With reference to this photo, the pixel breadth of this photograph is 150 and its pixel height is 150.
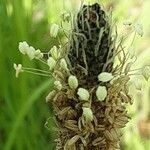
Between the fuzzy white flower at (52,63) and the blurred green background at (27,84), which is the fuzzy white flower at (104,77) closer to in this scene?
the fuzzy white flower at (52,63)

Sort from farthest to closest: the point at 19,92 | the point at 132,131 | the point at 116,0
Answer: the point at 116,0 < the point at 132,131 < the point at 19,92

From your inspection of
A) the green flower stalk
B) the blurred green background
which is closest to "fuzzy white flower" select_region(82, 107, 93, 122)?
the green flower stalk

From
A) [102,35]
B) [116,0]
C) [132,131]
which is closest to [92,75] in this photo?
[102,35]

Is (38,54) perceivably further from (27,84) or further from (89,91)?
(27,84)

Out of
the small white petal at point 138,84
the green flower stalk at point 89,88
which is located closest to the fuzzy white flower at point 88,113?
the green flower stalk at point 89,88

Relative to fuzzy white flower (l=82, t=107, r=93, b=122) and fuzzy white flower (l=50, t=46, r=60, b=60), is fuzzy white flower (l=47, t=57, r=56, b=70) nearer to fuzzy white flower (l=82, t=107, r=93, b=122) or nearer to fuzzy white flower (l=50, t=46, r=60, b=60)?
fuzzy white flower (l=50, t=46, r=60, b=60)

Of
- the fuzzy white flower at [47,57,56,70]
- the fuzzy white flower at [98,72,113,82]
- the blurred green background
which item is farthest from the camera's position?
the blurred green background

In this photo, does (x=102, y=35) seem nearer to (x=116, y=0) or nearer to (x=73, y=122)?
(x=73, y=122)

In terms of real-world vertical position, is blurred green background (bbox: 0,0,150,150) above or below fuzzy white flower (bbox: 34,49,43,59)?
above

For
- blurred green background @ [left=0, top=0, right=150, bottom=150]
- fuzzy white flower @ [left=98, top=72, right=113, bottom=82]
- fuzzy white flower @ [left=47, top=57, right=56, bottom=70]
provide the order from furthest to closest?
blurred green background @ [left=0, top=0, right=150, bottom=150], fuzzy white flower @ [left=47, top=57, right=56, bottom=70], fuzzy white flower @ [left=98, top=72, right=113, bottom=82]
